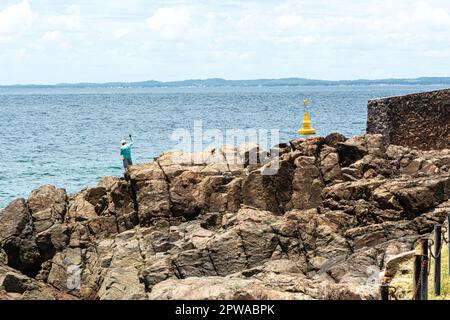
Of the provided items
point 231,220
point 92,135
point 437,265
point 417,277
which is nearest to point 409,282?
point 437,265

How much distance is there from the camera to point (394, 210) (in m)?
22.7

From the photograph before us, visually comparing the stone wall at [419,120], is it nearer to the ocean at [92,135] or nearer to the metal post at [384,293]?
the metal post at [384,293]

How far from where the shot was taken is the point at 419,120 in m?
29.2

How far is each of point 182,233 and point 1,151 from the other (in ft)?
153

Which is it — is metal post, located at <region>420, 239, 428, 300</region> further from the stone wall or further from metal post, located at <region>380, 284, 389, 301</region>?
the stone wall

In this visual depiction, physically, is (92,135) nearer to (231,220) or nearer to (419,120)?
(419,120)

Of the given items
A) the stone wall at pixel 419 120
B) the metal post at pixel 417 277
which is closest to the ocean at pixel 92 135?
the stone wall at pixel 419 120

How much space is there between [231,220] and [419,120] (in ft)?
31.2

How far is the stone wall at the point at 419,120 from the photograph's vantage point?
29141 millimetres

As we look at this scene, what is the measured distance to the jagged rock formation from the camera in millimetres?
20766

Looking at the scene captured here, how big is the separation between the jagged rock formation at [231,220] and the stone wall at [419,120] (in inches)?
59.1

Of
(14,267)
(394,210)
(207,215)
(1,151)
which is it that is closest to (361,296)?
(394,210)
